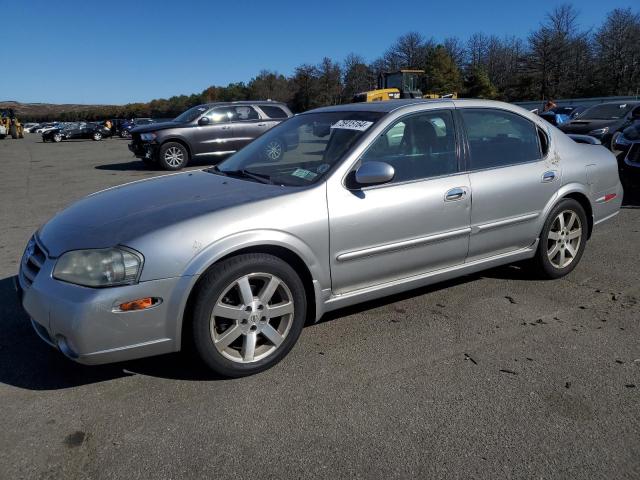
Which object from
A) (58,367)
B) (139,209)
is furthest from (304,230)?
(58,367)

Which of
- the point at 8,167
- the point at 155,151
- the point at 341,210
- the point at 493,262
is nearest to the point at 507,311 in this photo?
the point at 493,262

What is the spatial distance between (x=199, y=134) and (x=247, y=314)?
11.3m

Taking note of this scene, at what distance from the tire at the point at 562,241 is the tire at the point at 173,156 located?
10.8 metres

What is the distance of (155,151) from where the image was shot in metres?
13.2

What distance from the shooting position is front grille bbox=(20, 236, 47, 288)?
116 inches

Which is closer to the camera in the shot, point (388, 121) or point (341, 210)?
→ point (341, 210)

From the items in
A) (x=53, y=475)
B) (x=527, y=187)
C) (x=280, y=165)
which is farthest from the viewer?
(x=527, y=187)

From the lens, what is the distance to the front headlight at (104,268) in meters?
2.66

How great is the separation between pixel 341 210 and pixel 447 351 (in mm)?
1113

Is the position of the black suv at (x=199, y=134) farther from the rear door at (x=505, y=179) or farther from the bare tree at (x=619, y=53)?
the bare tree at (x=619, y=53)

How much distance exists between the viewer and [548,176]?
422 cm

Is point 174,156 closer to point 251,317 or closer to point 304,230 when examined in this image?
point 304,230

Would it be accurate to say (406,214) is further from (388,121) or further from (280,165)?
(280,165)

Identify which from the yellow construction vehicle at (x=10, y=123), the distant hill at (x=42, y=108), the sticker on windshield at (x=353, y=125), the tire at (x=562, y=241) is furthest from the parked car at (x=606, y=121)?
the distant hill at (x=42, y=108)
